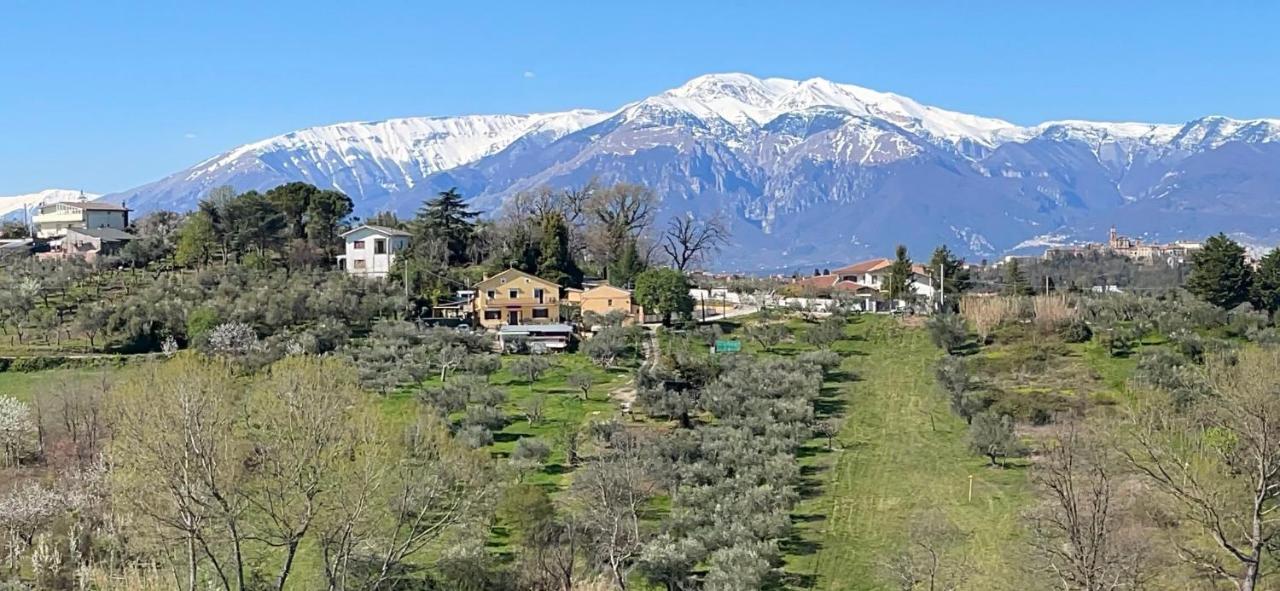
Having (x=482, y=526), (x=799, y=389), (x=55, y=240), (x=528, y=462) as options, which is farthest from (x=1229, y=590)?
(x=55, y=240)

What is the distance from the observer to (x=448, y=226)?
59.8 m

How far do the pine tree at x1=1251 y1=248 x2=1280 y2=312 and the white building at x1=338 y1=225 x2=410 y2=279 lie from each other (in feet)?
127

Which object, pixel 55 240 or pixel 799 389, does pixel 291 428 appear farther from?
pixel 55 240

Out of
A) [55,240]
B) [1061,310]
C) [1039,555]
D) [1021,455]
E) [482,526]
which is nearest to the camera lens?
[1039,555]

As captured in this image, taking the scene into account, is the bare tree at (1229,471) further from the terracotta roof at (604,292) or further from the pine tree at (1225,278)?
the pine tree at (1225,278)

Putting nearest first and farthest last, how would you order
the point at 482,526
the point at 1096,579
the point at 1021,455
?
the point at 1096,579 → the point at 482,526 → the point at 1021,455

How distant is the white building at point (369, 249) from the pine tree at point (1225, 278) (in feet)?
120

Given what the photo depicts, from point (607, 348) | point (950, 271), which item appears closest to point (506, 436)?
point (607, 348)

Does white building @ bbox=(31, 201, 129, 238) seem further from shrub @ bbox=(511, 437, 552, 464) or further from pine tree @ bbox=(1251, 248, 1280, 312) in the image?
pine tree @ bbox=(1251, 248, 1280, 312)

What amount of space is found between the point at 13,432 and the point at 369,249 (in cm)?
2680

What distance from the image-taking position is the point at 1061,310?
4600 centimetres

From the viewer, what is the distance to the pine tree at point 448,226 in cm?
5897

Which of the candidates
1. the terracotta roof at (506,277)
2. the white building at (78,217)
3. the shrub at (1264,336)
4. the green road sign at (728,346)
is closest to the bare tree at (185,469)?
the green road sign at (728,346)

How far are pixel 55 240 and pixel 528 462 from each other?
46019mm
